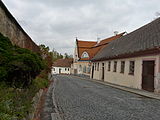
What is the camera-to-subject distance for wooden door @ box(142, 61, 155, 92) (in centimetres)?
1284

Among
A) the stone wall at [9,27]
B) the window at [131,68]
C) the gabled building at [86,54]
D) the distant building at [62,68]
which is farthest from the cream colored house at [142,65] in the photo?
the distant building at [62,68]

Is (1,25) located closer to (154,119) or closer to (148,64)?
(154,119)

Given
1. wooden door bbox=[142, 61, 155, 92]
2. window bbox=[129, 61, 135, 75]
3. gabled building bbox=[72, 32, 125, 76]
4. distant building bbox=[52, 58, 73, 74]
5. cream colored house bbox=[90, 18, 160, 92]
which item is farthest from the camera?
distant building bbox=[52, 58, 73, 74]

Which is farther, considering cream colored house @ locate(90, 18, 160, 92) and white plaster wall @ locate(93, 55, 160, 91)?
cream colored house @ locate(90, 18, 160, 92)

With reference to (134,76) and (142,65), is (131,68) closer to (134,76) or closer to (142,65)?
(134,76)

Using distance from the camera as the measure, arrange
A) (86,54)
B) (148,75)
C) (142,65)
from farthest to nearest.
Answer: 1. (86,54)
2. (142,65)
3. (148,75)

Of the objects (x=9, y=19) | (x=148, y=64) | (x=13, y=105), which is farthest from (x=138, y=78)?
(x=13, y=105)

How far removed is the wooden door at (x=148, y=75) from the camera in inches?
506

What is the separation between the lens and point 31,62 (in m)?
5.90

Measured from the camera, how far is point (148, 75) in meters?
13.3

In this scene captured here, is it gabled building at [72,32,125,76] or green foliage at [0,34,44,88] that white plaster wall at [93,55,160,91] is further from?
gabled building at [72,32,125,76]

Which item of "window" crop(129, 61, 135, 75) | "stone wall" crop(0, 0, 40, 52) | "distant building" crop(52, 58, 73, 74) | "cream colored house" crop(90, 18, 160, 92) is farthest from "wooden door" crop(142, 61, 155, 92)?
"distant building" crop(52, 58, 73, 74)

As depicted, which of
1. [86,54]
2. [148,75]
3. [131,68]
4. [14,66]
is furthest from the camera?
[86,54]

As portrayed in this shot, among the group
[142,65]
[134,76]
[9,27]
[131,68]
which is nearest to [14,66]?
[9,27]
